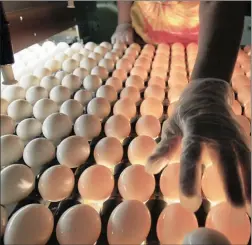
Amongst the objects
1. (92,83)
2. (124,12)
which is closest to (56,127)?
(92,83)

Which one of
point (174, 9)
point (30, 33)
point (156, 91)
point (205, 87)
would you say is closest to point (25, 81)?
point (30, 33)

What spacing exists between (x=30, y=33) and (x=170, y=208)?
1123mm

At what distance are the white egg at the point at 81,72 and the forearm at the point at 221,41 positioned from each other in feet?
2.34

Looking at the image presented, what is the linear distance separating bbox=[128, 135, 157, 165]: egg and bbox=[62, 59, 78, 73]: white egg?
81cm

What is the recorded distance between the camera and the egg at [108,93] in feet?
3.96

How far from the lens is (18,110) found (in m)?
1.07

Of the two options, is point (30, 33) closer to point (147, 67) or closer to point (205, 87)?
point (147, 67)

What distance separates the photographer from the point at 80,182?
756mm

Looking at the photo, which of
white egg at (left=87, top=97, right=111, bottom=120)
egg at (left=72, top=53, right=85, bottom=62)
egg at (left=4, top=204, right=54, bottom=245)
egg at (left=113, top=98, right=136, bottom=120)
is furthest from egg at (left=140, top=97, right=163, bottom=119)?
egg at (left=72, top=53, right=85, bottom=62)

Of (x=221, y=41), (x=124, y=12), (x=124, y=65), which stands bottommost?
(x=124, y=65)

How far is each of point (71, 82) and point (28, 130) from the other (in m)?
Answer: 0.42

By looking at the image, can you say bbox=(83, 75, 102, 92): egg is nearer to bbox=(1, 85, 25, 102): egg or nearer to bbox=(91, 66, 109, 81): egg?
bbox=(91, 66, 109, 81): egg

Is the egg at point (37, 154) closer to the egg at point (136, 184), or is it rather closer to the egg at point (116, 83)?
the egg at point (136, 184)

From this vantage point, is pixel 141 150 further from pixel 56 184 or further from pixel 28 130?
pixel 28 130
